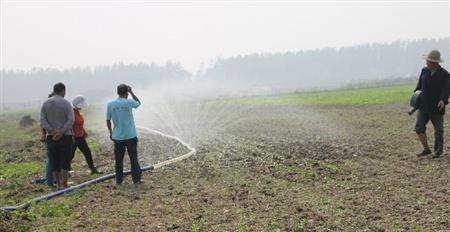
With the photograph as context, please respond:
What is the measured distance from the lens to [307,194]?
8586mm

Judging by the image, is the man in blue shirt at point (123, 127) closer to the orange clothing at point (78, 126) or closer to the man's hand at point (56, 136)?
the man's hand at point (56, 136)

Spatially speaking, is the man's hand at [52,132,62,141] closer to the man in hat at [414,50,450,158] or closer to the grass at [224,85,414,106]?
the man in hat at [414,50,450,158]

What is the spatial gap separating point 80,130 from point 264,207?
18.1ft

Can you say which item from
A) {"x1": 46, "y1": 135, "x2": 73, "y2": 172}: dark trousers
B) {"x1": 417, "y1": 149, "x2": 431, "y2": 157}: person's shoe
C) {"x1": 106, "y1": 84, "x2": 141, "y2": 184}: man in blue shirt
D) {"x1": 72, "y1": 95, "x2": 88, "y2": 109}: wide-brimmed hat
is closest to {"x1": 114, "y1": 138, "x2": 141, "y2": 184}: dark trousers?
{"x1": 106, "y1": 84, "x2": 141, "y2": 184}: man in blue shirt

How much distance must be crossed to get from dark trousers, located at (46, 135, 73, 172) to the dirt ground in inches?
28.3

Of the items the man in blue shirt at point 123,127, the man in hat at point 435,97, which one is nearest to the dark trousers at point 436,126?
the man in hat at point 435,97

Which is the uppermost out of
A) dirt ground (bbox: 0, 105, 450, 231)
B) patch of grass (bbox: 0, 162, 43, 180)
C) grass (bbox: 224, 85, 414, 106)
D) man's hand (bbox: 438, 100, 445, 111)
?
man's hand (bbox: 438, 100, 445, 111)

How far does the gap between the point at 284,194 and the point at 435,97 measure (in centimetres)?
446

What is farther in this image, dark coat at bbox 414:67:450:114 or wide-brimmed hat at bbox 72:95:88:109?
wide-brimmed hat at bbox 72:95:88:109

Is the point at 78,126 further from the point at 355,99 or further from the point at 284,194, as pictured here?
the point at 355,99

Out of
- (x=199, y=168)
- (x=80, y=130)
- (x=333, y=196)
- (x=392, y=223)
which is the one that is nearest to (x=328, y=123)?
(x=199, y=168)

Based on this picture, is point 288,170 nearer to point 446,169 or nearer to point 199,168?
point 199,168

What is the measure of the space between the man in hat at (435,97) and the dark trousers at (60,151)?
7.20 meters

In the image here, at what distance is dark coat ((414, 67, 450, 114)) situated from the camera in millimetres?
11008
